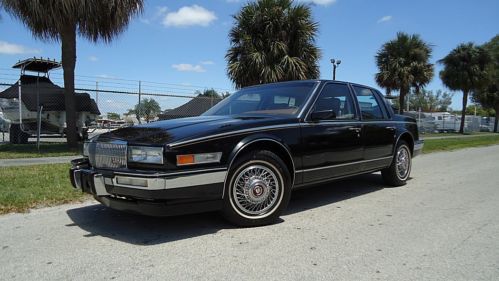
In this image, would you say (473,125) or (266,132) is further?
(473,125)

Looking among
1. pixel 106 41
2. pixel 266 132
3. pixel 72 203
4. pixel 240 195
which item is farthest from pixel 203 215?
pixel 106 41

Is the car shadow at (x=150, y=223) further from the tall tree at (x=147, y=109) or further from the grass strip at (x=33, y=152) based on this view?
the tall tree at (x=147, y=109)

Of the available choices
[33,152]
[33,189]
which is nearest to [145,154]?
[33,189]

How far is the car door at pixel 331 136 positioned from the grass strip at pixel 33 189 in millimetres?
3129

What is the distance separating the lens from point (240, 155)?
4.52 metres

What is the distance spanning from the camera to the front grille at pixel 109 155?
4.26 m

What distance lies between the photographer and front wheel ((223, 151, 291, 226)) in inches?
176

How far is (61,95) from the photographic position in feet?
49.4

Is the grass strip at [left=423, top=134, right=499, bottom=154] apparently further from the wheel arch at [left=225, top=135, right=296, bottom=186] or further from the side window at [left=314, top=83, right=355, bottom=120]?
the wheel arch at [left=225, top=135, right=296, bottom=186]

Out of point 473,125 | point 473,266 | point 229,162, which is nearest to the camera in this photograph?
point 473,266

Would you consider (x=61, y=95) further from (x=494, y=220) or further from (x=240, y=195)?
(x=494, y=220)

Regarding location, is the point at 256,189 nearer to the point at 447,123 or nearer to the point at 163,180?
the point at 163,180

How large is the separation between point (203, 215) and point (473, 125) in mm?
52310

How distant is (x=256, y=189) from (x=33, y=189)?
355 centimetres
